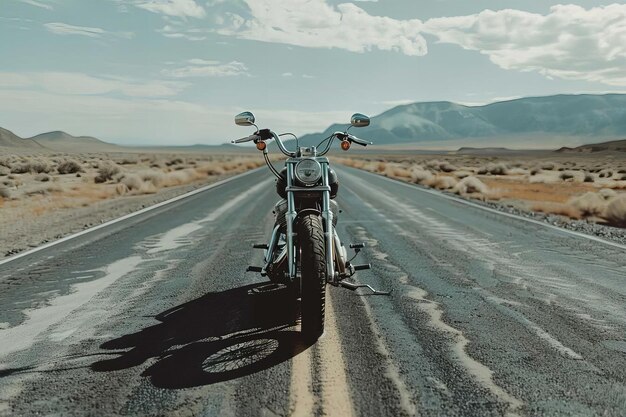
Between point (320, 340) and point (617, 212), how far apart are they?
44.3ft

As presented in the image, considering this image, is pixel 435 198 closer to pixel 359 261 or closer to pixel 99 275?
pixel 359 261

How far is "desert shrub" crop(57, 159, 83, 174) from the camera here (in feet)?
124

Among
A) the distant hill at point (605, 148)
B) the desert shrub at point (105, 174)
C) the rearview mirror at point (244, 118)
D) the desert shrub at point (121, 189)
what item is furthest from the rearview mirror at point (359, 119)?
the distant hill at point (605, 148)

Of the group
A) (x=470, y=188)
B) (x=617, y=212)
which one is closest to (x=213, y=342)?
(x=617, y=212)

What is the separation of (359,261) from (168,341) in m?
4.03

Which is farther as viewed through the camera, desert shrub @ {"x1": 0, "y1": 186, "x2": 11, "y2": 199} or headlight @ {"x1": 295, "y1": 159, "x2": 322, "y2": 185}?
desert shrub @ {"x1": 0, "y1": 186, "x2": 11, "y2": 199}

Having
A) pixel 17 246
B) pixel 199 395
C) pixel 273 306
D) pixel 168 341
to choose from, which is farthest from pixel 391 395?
pixel 17 246

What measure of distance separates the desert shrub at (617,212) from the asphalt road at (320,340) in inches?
249

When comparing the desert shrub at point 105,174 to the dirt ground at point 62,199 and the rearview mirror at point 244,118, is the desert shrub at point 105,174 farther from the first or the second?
the rearview mirror at point 244,118

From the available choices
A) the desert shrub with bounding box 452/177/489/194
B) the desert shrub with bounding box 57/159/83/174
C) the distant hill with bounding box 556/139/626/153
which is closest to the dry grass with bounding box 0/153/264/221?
the desert shrub with bounding box 57/159/83/174

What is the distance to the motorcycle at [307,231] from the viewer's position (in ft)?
15.4

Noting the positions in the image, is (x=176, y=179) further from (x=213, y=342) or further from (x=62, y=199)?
(x=213, y=342)

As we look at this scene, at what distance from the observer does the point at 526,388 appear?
3.79m

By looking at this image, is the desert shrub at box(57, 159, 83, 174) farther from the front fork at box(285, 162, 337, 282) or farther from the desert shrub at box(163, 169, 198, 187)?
the front fork at box(285, 162, 337, 282)
